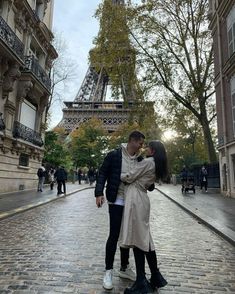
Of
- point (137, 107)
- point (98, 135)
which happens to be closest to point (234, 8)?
point (137, 107)

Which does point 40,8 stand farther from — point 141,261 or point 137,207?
point 141,261

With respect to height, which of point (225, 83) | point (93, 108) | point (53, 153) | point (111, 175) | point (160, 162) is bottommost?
point (111, 175)

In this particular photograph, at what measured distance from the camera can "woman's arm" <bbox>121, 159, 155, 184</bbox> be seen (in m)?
3.49

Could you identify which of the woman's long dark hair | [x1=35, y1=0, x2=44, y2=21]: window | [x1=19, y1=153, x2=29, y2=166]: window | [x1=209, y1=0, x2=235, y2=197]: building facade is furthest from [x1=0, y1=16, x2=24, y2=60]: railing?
the woman's long dark hair

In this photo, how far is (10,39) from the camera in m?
15.6

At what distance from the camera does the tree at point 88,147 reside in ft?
149

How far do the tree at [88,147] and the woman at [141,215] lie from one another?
137ft

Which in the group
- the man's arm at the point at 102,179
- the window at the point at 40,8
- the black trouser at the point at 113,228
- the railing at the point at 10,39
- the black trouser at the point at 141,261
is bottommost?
the black trouser at the point at 141,261

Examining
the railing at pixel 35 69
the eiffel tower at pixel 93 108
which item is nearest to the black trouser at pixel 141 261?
the railing at pixel 35 69

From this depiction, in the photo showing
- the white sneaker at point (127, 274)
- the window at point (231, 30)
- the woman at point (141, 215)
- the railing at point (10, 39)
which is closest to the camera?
the woman at point (141, 215)

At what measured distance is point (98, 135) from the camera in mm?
46469

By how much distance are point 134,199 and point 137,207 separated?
0.09 meters

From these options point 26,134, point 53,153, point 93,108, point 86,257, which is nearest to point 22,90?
point 26,134

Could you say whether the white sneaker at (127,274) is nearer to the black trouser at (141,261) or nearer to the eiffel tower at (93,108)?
the black trouser at (141,261)
